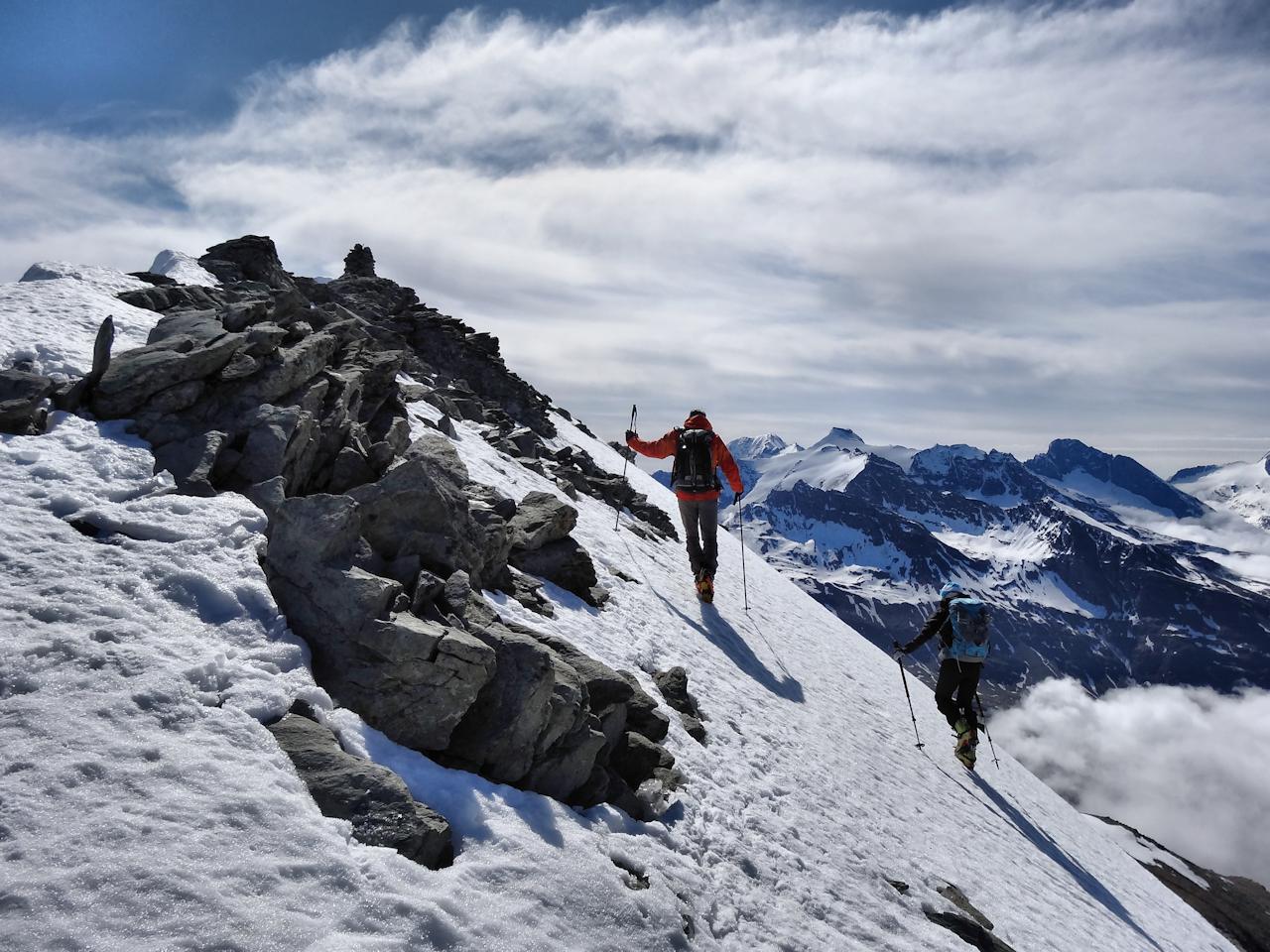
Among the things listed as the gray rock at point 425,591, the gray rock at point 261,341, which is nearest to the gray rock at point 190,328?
the gray rock at point 261,341

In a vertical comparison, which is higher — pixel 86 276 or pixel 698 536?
pixel 86 276

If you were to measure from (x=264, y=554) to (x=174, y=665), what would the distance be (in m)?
2.06

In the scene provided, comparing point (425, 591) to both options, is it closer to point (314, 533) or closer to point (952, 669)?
point (314, 533)

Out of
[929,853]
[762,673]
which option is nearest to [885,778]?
[929,853]

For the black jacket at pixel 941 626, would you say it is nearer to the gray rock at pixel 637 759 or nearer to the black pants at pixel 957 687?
the black pants at pixel 957 687

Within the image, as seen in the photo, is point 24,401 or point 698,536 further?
point 698,536

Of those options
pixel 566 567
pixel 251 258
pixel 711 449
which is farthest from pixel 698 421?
pixel 251 258

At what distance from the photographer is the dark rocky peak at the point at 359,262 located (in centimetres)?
5924

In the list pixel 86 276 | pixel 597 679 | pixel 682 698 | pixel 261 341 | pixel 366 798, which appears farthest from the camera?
pixel 86 276

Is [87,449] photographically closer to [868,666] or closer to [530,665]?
[530,665]

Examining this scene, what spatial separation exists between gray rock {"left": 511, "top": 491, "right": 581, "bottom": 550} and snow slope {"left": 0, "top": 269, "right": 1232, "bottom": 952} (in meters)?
1.75

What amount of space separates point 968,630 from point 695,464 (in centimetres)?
829

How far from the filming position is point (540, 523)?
1544 cm

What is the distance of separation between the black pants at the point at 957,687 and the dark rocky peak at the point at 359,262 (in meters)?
56.6
